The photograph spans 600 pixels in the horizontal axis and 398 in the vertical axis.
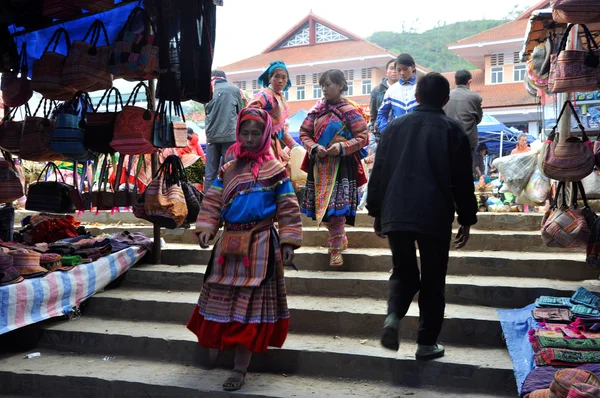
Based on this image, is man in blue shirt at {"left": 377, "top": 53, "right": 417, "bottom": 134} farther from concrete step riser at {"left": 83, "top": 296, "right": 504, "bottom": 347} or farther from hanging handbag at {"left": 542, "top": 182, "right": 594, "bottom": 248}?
concrete step riser at {"left": 83, "top": 296, "right": 504, "bottom": 347}

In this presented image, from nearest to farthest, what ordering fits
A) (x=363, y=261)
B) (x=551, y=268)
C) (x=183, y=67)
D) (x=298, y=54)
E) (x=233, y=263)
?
(x=233, y=263) → (x=183, y=67) → (x=551, y=268) → (x=363, y=261) → (x=298, y=54)

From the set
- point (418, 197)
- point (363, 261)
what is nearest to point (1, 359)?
point (363, 261)

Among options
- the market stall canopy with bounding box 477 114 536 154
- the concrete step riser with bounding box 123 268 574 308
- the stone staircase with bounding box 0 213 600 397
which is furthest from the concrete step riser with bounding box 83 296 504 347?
the market stall canopy with bounding box 477 114 536 154

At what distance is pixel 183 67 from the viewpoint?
4.50 metres

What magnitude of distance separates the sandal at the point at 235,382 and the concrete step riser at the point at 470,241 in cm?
250

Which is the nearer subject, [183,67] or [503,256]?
[183,67]

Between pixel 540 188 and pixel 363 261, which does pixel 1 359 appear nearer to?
pixel 363 261

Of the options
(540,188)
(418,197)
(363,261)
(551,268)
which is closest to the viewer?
(418,197)

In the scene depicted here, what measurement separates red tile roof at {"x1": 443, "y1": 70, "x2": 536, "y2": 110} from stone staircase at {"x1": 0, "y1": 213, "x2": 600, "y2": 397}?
18379 millimetres

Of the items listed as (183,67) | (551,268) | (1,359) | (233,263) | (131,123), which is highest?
(183,67)

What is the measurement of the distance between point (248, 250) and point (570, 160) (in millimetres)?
2536

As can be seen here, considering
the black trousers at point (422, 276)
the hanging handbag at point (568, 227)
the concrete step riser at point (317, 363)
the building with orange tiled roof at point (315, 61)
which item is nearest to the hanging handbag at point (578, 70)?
the hanging handbag at point (568, 227)

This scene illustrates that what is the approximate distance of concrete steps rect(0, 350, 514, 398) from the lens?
→ 12.8 feet

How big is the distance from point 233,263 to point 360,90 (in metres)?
24.4
